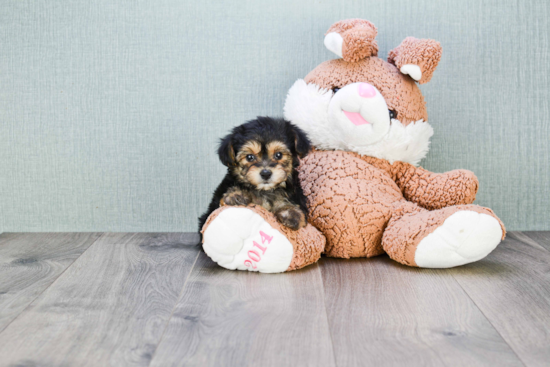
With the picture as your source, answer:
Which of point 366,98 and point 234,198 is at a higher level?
point 366,98

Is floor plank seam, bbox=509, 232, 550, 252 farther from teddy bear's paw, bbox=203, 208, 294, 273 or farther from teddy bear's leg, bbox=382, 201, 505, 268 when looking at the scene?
teddy bear's paw, bbox=203, 208, 294, 273

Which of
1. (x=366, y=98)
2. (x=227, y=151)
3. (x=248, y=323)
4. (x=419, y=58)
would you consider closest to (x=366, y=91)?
(x=366, y=98)

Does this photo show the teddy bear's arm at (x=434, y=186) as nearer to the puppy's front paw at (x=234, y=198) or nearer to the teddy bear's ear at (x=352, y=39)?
the teddy bear's ear at (x=352, y=39)

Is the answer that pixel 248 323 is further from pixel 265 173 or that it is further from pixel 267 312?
pixel 265 173

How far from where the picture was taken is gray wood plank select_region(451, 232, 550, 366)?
1.34 metres

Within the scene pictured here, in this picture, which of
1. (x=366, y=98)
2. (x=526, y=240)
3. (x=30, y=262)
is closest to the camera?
(x=366, y=98)

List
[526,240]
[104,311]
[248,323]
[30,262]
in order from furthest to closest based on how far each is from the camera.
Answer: [526,240]
[30,262]
[104,311]
[248,323]

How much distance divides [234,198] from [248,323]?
54 cm

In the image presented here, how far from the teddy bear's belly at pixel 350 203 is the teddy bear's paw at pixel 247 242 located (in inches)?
10.0

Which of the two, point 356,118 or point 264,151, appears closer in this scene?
point 264,151

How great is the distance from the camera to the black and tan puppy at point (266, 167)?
70.5 inches

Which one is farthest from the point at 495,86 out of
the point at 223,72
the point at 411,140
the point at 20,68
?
the point at 20,68

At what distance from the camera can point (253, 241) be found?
1.80 meters

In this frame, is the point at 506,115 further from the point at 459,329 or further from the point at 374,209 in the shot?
the point at 459,329
